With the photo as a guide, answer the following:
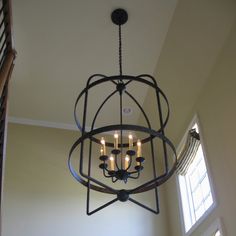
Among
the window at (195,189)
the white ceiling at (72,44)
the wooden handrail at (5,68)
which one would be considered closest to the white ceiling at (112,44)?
the white ceiling at (72,44)

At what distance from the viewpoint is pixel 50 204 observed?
5.33 meters

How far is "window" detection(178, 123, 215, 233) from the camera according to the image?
452 cm

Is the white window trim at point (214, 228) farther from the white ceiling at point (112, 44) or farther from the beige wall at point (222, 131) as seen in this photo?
the white ceiling at point (112, 44)

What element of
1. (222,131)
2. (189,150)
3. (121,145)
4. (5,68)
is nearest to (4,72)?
(5,68)

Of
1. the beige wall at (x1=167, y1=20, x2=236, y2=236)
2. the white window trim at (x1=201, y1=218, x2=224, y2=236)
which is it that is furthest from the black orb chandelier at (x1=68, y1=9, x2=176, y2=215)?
the white window trim at (x1=201, y1=218, x2=224, y2=236)

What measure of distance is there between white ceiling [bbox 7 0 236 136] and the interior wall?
3.03 feet

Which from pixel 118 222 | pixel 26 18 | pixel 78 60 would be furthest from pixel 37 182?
pixel 26 18

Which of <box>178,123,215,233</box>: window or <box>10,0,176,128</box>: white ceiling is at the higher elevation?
<box>10,0,176,128</box>: white ceiling

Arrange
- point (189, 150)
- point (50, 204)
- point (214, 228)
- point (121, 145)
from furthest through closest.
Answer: point (50, 204), point (189, 150), point (214, 228), point (121, 145)

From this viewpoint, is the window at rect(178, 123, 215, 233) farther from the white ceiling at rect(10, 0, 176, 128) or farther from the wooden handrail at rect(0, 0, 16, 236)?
the wooden handrail at rect(0, 0, 16, 236)

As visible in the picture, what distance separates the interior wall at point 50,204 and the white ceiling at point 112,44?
3.03 ft

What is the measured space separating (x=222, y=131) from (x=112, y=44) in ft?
6.07

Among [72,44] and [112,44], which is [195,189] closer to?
[112,44]

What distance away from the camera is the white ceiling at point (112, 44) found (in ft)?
13.9
